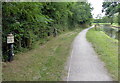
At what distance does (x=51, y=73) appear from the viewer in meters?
4.10

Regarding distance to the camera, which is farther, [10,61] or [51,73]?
[10,61]

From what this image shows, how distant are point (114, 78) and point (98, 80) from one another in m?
0.55

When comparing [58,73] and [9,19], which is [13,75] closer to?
[58,73]

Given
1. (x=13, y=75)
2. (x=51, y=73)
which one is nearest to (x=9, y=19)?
(x=13, y=75)

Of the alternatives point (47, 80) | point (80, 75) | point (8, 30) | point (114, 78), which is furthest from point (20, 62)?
point (114, 78)

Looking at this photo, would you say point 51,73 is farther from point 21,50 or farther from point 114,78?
point 21,50

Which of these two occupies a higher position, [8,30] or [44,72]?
[8,30]

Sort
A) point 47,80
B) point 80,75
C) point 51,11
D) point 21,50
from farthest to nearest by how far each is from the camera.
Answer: point 51,11 < point 21,50 < point 80,75 < point 47,80

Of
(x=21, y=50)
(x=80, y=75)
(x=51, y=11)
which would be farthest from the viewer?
(x=51, y=11)

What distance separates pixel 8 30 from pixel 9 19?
1.54ft

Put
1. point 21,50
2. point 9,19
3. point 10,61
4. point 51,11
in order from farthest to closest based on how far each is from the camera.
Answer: point 51,11, point 21,50, point 9,19, point 10,61

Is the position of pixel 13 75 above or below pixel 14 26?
below

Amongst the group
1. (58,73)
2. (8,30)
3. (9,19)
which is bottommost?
(58,73)

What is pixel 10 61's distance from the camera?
489cm
